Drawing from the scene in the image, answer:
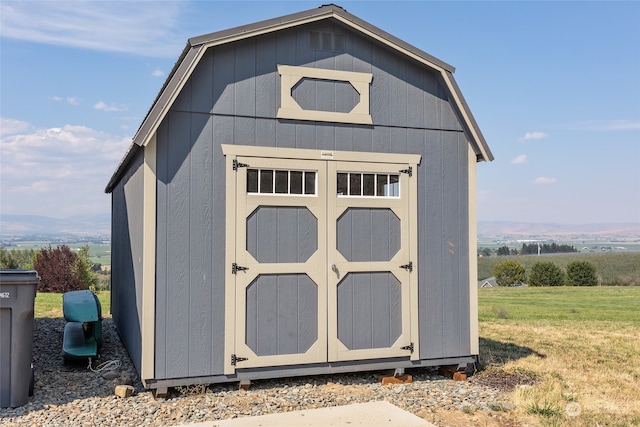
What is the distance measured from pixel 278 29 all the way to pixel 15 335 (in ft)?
13.1

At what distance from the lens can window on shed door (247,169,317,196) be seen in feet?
19.9

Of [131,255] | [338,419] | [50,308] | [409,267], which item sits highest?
[131,255]

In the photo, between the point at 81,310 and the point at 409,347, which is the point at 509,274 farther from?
the point at 81,310

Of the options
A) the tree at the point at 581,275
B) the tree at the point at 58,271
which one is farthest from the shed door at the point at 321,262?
the tree at the point at 581,275

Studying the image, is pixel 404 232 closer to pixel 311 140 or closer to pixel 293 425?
pixel 311 140

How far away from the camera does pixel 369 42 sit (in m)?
6.54

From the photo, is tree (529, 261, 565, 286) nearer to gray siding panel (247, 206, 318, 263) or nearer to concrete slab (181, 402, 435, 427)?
gray siding panel (247, 206, 318, 263)

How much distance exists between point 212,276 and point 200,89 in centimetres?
193

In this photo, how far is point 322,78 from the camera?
20.7ft

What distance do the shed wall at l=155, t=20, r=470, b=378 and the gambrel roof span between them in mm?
135

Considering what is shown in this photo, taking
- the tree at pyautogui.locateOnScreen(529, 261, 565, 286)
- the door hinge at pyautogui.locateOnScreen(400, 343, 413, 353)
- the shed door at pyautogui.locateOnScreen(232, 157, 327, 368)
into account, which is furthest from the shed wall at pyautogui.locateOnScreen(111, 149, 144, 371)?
the tree at pyautogui.locateOnScreen(529, 261, 565, 286)

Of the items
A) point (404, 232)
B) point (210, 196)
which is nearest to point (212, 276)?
point (210, 196)

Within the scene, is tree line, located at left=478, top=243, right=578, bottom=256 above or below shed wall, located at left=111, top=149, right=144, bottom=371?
below

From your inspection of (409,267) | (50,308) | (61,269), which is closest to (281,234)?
(409,267)
